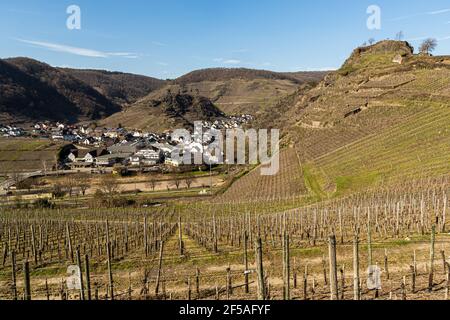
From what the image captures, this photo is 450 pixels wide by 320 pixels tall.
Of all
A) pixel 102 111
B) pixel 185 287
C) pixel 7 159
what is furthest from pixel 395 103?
pixel 102 111

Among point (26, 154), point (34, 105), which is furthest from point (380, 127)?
point (34, 105)

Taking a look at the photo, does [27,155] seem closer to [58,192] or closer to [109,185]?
[58,192]

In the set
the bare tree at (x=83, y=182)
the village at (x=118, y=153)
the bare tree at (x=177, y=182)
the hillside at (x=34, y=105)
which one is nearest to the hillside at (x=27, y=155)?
the village at (x=118, y=153)

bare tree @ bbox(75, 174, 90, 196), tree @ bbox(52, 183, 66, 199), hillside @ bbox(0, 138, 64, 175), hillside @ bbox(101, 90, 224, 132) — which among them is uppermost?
hillside @ bbox(101, 90, 224, 132)

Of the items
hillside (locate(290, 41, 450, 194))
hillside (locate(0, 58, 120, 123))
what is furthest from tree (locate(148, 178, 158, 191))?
hillside (locate(0, 58, 120, 123))

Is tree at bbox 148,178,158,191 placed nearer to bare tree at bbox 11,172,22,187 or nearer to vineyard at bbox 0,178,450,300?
bare tree at bbox 11,172,22,187

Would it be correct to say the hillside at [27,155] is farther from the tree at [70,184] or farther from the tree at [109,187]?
the tree at [109,187]

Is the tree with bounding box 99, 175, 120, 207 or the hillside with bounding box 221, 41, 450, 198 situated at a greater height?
the hillside with bounding box 221, 41, 450, 198

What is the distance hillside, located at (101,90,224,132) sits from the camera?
139250 millimetres

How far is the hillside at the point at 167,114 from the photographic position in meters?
139

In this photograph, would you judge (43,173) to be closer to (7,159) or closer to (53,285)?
(7,159)

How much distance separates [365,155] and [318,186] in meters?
7.38

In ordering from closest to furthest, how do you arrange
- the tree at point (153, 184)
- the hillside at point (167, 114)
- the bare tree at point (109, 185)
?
the bare tree at point (109, 185) < the tree at point (153, 184) < the hillside at point (167, 114)

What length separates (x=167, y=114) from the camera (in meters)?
147
